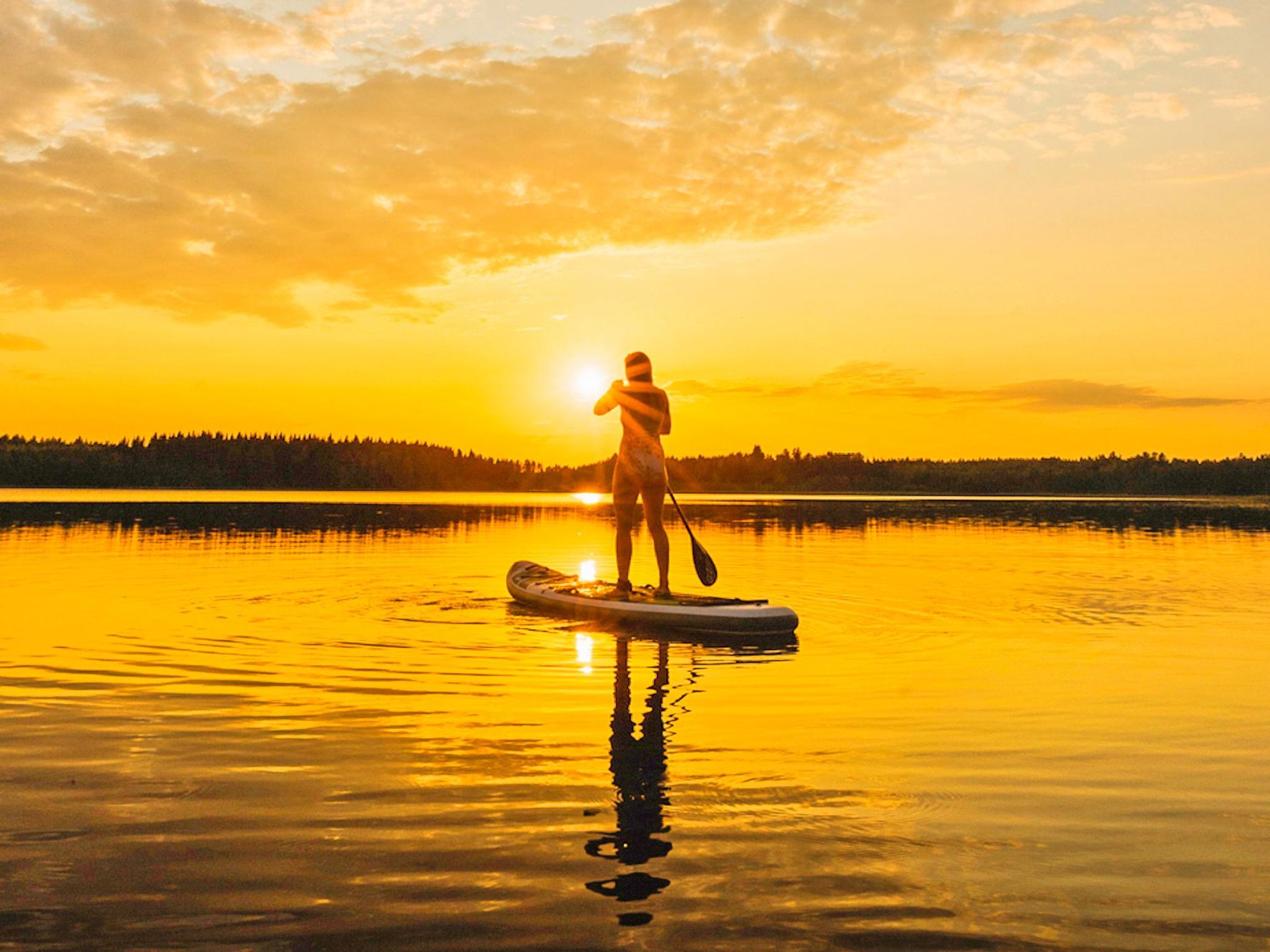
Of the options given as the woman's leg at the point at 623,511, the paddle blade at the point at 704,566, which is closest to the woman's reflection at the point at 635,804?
the woman's leg at the point at 623,511

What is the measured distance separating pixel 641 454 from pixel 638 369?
1.42 m

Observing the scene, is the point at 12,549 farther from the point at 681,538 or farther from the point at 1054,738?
the point at 1054,738

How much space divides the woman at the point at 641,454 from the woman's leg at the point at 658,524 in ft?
0.03

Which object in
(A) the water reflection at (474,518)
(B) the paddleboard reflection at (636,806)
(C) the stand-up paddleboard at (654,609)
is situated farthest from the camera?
(A) the water reflection at (474,518)

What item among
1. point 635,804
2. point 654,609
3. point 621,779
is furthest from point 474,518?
point 635,804

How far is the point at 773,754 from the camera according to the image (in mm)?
7742

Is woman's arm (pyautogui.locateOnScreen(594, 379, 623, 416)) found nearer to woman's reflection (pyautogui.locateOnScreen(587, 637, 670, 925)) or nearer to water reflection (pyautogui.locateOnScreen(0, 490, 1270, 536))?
woman's reflection (pyautogui.locateOnScreen(587, 637, 670, 925))

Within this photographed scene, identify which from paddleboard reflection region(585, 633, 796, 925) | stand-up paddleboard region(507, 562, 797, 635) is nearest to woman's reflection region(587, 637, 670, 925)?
paddleboard reflection region(585, 633, 796, 925)

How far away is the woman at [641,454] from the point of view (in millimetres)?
15750

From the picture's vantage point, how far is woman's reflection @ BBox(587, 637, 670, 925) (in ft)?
16.3

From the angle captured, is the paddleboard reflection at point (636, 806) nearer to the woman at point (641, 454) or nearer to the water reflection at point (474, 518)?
the woman at point (641, 454)

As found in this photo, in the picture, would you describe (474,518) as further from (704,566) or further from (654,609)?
(654,609)

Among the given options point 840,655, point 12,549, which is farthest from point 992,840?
point 12,549

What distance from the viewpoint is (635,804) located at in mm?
6344
